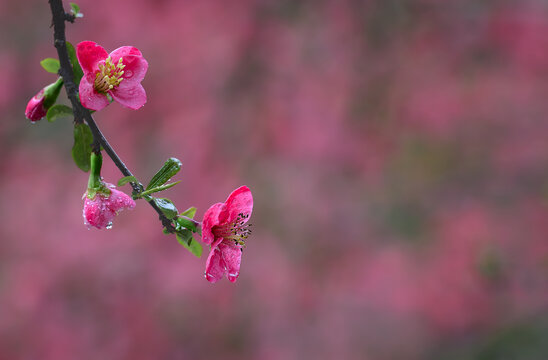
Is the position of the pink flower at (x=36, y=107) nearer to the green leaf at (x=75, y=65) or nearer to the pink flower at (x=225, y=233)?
the green leaf at (x=75, y=65)

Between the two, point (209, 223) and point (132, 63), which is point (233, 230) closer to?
point (209, 223)

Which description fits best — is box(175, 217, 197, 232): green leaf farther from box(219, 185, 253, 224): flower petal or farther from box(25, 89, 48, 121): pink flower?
box(25, 89, 48, 121): pink flower

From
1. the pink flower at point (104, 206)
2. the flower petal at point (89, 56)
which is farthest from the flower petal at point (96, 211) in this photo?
the flower petal at point (89, 56)

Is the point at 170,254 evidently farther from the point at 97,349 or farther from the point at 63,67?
the point at 63,67

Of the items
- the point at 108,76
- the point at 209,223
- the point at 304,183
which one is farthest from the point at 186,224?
the point at 304,183

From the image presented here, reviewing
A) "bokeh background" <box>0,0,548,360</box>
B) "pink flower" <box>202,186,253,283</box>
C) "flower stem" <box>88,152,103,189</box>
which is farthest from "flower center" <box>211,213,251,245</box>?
"bokeh background" <box>0,0,548,360</box>

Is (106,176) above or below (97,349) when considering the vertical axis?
above

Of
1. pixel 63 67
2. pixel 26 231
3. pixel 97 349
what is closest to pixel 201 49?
pixel 26 231

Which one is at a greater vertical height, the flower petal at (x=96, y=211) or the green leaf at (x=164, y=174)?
the green leaf at (x=164, y=174)
